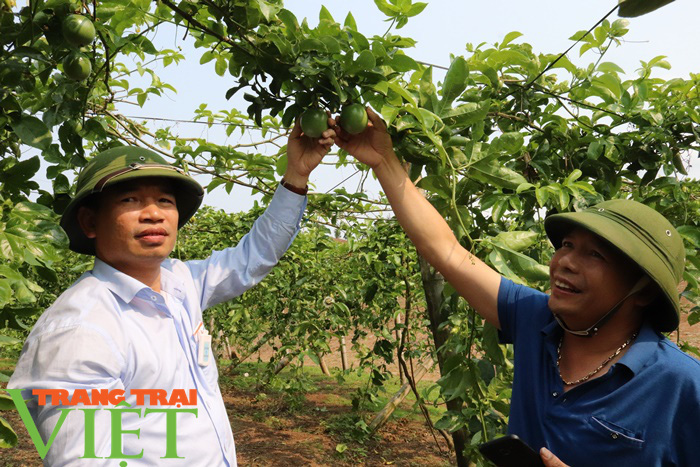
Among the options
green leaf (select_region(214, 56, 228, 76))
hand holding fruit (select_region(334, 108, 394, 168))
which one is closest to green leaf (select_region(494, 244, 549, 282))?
hand holding fruit (select_region(334, 108, 394, 168))

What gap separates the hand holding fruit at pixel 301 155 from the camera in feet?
5.23

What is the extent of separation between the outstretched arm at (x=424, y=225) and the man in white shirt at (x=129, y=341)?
12cm

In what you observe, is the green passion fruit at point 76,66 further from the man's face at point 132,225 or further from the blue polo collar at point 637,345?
the blue polo collar at point 637,345

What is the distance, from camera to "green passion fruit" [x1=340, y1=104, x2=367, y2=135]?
1.36 m

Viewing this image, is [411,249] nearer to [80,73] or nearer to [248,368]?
[80,73]

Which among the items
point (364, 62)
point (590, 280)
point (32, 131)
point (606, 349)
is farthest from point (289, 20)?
point (606, 349)

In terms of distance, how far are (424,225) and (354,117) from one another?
381mm

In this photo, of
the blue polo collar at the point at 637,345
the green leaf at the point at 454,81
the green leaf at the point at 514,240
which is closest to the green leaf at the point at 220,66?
the green leaf at the point at 454,81

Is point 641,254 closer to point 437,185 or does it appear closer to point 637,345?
point 637,345

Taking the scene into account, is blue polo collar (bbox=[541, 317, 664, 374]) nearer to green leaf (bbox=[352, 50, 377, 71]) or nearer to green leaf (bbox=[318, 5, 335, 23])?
green leaf (bbox=[352, 50, 377, 71])

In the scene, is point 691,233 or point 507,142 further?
point 691,233

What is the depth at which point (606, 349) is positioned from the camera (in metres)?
1.28

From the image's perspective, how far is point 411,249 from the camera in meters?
5.06

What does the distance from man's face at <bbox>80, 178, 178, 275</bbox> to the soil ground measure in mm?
4151
